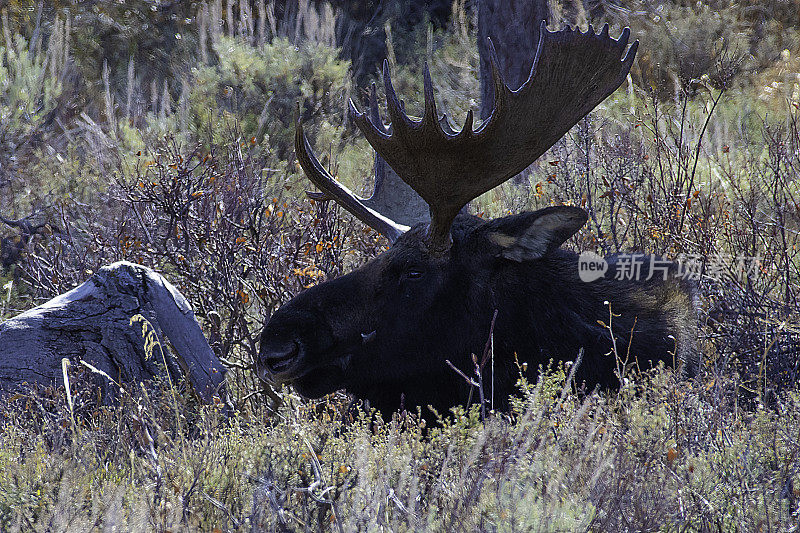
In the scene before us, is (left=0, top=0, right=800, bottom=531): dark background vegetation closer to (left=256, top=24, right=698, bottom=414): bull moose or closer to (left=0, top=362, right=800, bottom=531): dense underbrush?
(left=0, top=362, right=800, bottom=531): dense underbrush

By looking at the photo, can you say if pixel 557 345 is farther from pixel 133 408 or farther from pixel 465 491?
pixel 133 408

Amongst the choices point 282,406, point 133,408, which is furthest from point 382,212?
point 133,408

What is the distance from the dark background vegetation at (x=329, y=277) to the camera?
2551mm

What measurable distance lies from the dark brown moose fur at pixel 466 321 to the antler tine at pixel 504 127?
0.63 feet

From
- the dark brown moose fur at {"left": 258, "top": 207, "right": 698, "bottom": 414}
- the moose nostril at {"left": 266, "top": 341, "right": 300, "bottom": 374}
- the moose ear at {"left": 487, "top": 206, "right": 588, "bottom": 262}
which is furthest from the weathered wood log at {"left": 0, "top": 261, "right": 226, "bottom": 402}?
the moose ear at {"left": 487, "top": 206, "right": 588, "bottom": 262}

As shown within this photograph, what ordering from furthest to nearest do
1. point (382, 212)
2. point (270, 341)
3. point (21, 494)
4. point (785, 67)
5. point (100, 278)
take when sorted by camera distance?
point (785, 67) → point (382, 212) → point (100, 278) → point (270, 341) → point (21, 494)

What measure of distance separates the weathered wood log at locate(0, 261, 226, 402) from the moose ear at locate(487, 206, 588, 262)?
5.67 ft

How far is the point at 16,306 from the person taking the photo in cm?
714

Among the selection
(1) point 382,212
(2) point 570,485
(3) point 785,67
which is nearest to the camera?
(2) point 570,485

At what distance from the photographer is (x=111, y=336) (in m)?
4.64

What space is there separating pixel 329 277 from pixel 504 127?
6.66 feet

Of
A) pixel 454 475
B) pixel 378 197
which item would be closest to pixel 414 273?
pixel 378 197

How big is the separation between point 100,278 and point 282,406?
124 centimetres

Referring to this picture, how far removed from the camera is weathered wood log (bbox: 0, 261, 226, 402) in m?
4.53
